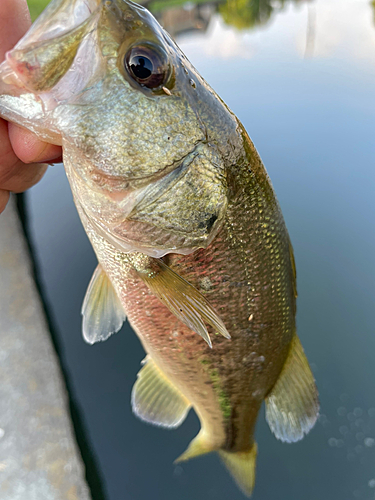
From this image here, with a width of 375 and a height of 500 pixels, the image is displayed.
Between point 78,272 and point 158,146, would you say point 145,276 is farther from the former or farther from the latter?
point 78,272

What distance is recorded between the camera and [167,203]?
0.69m

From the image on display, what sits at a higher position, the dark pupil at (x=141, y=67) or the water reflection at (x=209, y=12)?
the water reflection at (x=209, y=12)

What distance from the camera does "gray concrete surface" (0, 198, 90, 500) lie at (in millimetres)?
1750

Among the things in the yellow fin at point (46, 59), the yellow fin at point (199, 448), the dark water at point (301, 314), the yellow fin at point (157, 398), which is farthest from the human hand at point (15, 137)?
the dark water at point (301, 314)

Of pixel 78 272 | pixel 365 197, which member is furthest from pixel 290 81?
pixel 78 272

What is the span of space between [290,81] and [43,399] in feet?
17.9

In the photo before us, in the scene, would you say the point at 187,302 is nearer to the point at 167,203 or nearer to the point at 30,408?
the point at 167,203

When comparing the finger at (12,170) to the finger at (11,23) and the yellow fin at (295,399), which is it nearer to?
the finger at (11,23)

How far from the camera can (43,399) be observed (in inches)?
81.4

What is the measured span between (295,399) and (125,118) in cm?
101

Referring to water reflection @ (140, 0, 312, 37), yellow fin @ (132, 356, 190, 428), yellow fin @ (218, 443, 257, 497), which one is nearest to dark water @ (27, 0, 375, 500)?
yellow fin @ (218, 443, 257, 497)

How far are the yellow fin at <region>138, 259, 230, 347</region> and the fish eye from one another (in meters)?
0.40

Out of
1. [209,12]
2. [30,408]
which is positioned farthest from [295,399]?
[209,12]

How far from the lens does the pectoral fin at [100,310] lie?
94 centimetres
